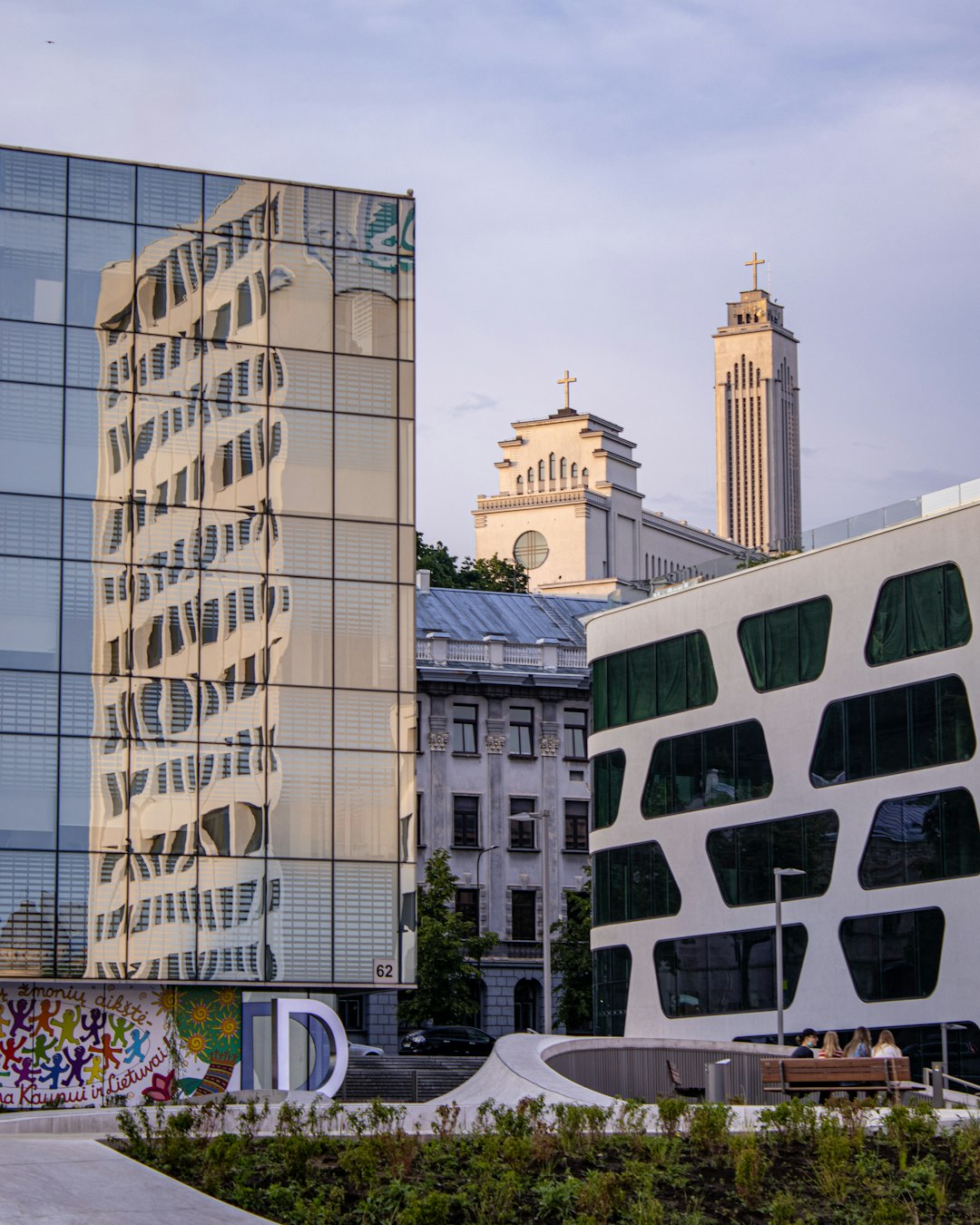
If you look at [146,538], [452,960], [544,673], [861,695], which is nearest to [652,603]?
[861,695]

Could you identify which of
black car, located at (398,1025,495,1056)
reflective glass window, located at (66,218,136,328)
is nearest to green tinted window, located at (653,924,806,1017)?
black car, located at (398,1025,495,1056)

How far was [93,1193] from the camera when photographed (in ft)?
53.7

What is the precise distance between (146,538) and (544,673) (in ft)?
140

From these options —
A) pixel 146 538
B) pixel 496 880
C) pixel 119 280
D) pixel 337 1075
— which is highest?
pixel 119 280

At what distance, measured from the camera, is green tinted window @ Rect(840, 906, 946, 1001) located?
44.8 m

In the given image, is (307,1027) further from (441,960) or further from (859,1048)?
(441,960)

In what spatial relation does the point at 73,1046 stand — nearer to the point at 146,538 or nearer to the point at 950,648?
the point at 146,538

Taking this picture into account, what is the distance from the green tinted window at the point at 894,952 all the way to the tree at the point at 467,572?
189ft

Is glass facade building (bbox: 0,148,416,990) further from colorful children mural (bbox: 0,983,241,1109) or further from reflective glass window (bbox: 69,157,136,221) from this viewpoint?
colorful children mural (bbox: 0,983,241,1109)

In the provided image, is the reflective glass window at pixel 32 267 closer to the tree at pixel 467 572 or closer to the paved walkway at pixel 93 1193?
the paved walkway at pixel 93 1193

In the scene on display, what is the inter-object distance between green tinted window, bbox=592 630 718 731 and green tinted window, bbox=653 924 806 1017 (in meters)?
6.04

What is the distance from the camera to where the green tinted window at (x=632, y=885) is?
54.3 m

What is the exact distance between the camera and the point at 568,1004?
78.4 metres

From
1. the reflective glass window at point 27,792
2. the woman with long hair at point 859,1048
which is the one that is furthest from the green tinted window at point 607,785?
the woman with long hair at point 859,1048
